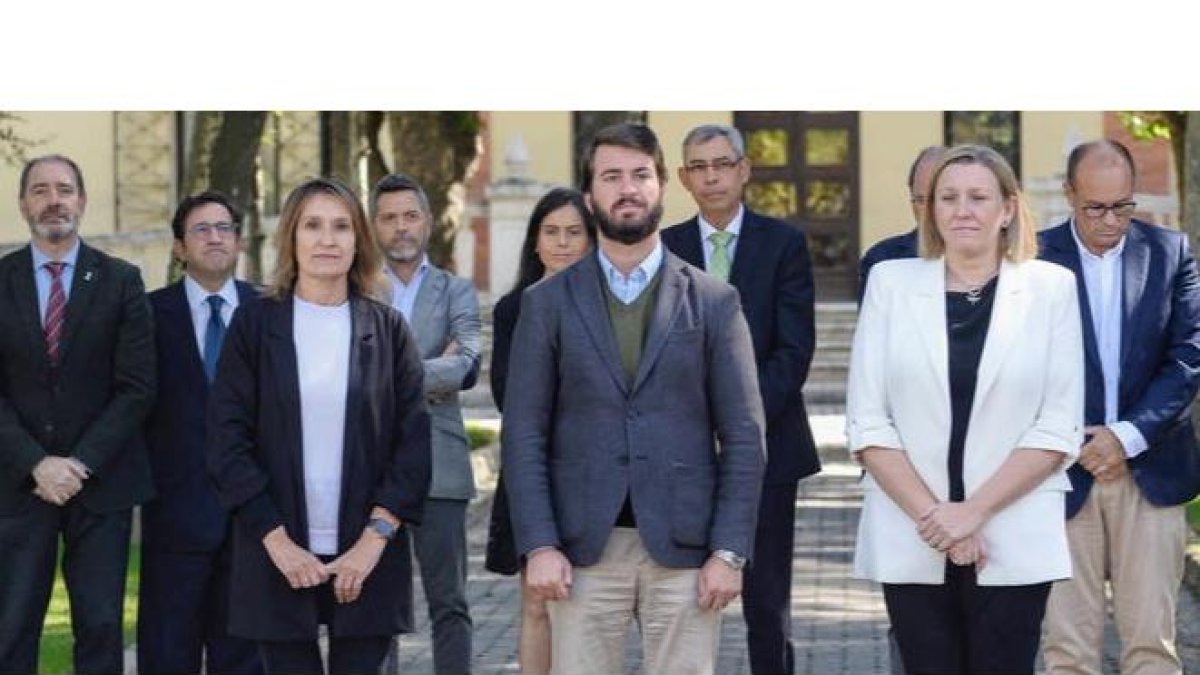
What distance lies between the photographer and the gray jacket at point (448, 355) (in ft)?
34.3

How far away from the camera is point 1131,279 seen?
956 centimetres

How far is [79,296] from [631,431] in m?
2.81

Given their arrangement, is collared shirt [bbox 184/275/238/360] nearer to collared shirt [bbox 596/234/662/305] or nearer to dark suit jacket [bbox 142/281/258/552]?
dark suit jacket [bbox 142/281/258/552]

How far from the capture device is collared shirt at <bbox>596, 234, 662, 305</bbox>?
325 inches

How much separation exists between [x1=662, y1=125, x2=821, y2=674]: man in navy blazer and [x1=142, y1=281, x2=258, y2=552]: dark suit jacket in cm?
188

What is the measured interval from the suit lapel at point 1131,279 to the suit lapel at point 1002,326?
5.12ft

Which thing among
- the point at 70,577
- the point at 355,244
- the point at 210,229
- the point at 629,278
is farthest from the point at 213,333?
the point at 629,278

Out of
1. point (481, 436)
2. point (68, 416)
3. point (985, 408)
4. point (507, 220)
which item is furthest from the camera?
point (507, 220)

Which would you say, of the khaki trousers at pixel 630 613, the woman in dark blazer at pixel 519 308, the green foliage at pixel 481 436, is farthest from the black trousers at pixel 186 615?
the green foliage at pixel 481 436

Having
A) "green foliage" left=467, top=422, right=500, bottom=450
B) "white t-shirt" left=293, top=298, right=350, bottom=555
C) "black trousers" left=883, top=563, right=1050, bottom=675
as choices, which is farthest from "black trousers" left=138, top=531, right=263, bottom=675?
"green foliage" left=467, top=422, right=500, bottom=450

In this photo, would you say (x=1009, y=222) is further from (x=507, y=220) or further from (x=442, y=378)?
(x=507, y=220)

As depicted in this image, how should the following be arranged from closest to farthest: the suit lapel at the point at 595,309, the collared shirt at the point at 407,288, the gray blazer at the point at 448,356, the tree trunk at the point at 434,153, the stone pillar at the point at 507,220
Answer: the suit lapel at the point at 595,309 < the gray blazer at the point at 448,356 < the collared shirt at the point at 407,288 < the tree trunk at the point at 434,153 < the stone pillar at the point at 507,220

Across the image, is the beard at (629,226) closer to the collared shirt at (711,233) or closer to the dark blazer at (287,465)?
the dark blazer at (287,465)

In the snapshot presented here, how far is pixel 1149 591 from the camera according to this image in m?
9.52
